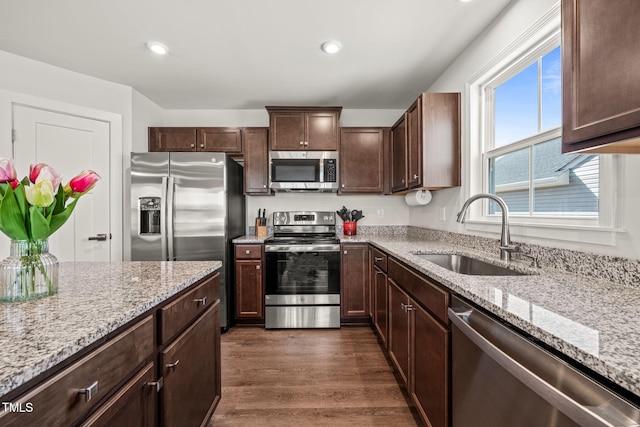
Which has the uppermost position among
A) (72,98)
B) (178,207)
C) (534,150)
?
(72,98)

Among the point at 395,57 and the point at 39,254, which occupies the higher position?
the point at 395,57

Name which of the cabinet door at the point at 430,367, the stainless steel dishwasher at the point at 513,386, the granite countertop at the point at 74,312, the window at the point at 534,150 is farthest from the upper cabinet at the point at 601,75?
the granite countertop at the point at 74,312

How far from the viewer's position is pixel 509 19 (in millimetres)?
1729

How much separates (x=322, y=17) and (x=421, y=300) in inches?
74.0

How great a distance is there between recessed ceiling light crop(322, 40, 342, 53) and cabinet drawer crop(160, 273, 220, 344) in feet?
6.11

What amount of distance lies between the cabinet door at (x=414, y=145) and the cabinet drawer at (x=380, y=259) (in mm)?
674

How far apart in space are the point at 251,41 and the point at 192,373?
2.20 m

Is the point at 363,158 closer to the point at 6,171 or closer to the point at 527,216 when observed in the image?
the point at 527,216

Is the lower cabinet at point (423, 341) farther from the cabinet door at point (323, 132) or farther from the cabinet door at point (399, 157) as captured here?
the cabinet door at point (323, 132)

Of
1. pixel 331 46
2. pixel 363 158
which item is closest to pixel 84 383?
pixel 331 46

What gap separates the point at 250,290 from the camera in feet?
9.24

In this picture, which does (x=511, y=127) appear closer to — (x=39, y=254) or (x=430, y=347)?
(x=430, y=347)

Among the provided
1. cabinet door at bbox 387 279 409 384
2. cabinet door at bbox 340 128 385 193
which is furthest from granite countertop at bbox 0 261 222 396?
cabinet door at bbox 340 128 385 193

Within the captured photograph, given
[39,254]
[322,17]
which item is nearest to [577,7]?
[322,17]
